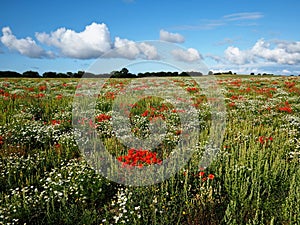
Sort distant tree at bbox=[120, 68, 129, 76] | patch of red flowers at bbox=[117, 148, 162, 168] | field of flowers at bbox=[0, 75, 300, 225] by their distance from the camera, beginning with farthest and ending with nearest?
distant tree at bbox=[120, 68, 129, 76], patch of red flowers at bbox=[117, 148, 162, 168], field of flowers at bbox=[0, 75, 300, 225]

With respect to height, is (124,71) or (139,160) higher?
(124,71)

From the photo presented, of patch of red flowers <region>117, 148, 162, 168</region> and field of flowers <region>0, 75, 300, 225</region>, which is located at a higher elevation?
patch of red flowers <region>117, 148, 162, 168</region>

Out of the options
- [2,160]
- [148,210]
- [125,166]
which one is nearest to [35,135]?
[2,160]

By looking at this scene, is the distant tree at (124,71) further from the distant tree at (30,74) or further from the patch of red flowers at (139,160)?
the distant tree at (30,74)

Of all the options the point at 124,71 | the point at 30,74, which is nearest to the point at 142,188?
the point at 124,71

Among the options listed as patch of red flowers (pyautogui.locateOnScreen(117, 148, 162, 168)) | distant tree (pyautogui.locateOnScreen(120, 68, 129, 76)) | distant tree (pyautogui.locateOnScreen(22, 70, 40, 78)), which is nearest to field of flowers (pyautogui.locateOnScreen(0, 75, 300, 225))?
patch of red flowers (pyautogui.locateOnScreen(117, 148, 162, 168))

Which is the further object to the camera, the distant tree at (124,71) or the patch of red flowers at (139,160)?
the distant tree at (124,71)

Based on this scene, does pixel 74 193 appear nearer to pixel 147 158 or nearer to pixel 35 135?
pixel 147 158

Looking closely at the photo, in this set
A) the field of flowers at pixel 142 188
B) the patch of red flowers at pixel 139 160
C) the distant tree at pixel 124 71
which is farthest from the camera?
the distant tree at pixel 124 71

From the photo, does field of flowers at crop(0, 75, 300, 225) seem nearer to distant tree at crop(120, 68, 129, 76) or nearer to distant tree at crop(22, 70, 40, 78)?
distant tree at crop(120, 68, 129, 76)

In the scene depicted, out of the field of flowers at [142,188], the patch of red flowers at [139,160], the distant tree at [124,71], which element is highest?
the distant tree at [124,71]

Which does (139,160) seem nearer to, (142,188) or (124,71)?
(142,188)

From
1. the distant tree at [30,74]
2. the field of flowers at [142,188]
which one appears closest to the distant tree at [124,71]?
the field of flowers at [142,188]

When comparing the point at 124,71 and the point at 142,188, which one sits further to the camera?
the point at 124,71
